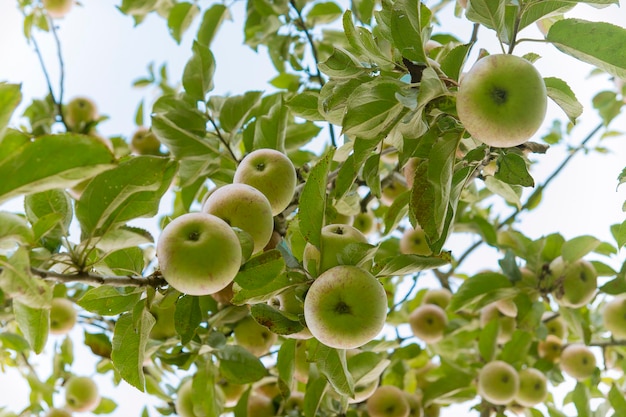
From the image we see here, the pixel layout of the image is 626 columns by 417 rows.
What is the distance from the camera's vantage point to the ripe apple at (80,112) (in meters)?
2.56

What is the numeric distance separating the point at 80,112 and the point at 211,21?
3.00 feet

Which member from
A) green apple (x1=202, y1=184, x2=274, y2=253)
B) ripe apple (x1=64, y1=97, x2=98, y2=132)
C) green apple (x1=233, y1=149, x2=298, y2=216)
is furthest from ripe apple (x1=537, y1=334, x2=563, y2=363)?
ripe apple (x1=64, y1=97, x2=98, y2=132)

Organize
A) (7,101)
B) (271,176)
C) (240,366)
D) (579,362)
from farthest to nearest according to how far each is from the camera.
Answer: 1. (579,362)
2. (240,366)
3. (271,176)
4. (7,101)

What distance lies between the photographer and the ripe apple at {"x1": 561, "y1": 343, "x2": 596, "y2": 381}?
198 cm

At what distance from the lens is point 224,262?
0.88 meters

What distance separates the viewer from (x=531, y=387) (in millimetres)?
1878

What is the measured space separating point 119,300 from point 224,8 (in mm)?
1331

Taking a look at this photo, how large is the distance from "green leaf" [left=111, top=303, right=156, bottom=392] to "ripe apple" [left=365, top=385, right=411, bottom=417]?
896mm

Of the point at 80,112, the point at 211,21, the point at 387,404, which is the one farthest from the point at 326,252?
the point at 80,112

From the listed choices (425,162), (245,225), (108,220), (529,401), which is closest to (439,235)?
(425,162)

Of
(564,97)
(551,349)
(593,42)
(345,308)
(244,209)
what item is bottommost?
(551,349)

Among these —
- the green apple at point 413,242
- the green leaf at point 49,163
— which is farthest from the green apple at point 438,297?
the green leaf at point 49,163

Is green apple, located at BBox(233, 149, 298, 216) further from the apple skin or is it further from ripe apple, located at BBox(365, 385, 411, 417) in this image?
ripe apple, located at BBox(365, 385, 411, 417)

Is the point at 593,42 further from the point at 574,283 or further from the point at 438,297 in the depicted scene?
the point at 438,297
